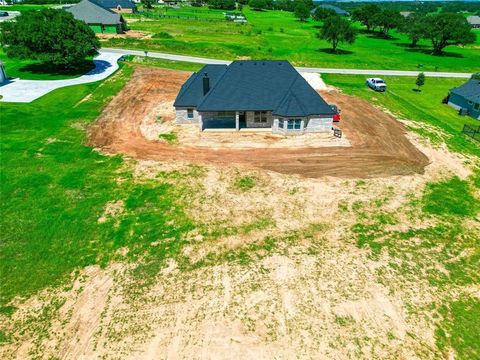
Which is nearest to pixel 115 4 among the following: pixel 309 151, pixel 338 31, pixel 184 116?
pixel 338 31

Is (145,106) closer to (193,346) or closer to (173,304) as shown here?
(173,304)

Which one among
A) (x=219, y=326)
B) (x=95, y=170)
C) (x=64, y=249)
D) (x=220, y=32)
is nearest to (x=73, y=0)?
(x=220, y=32)

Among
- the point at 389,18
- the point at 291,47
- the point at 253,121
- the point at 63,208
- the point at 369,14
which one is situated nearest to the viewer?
the point at 63,208

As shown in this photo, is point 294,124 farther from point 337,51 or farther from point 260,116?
point 337,51

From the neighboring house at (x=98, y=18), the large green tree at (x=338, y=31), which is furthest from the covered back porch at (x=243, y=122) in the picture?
the neighboring house at (x=98, y=18)

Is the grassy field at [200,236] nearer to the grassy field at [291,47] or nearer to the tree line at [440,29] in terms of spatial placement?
the grassy field at [291,47]

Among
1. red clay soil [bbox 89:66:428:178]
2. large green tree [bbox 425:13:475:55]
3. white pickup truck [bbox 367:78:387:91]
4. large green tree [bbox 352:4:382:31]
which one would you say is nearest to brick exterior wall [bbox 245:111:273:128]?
red clay soil [bbox 89:66:428:178]
